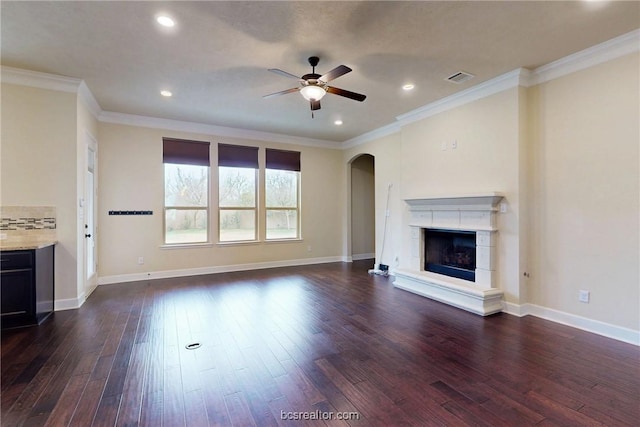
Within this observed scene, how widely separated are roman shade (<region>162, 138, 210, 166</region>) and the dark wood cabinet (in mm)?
2744

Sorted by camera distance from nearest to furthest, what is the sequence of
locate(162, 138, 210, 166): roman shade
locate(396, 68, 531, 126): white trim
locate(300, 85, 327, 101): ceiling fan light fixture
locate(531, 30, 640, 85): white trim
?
1. locate(531, 30, 640, 85): white trim
2. locate(300, 85, 327, 101): ceiling fan light fixture
3. locate(396, 68, 531, 126): white trim
4. locate(162, 138, 210, 166): roman shade

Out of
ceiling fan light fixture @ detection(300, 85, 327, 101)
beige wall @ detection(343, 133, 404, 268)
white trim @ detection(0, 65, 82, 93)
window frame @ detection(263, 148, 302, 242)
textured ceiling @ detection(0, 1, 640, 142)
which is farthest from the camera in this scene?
window frame @ detection(263, 148, 302, 242)

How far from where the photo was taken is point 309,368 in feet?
8.09

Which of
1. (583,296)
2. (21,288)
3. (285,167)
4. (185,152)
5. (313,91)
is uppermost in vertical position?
(313,91)

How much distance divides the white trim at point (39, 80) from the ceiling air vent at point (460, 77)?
4896 mm

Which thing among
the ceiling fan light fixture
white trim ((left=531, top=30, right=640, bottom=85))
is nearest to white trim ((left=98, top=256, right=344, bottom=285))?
the ceiling fan light fixture

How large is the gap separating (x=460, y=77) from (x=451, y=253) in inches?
103

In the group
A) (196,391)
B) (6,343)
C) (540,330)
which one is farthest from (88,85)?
(540,330)

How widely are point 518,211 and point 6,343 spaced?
582 cm

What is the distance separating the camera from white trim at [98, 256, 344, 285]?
17.4 feet

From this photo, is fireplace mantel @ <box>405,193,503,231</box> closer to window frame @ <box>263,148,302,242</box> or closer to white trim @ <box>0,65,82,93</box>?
window frame @ <box>263,148,302,242</box>

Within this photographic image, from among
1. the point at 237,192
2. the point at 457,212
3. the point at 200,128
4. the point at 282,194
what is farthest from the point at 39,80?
the point at 457,212

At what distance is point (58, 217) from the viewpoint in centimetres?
388

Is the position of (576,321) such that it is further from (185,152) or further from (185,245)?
(185,152)
